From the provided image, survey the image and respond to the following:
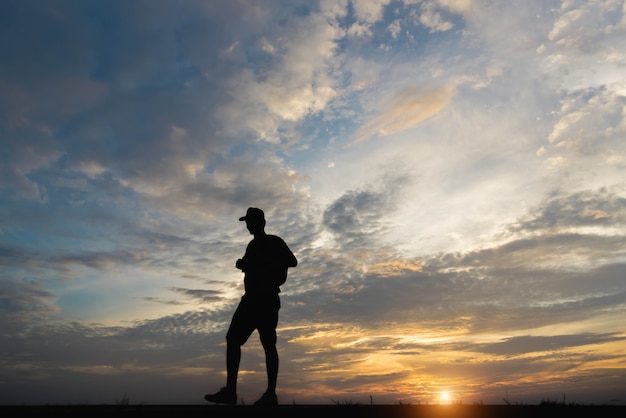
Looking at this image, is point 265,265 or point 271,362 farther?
point 265,265

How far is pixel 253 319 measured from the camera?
872 cm

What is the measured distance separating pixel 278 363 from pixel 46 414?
13.0 feet

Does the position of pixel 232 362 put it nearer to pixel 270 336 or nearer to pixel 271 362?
pixel 271 362

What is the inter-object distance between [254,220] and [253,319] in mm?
1689

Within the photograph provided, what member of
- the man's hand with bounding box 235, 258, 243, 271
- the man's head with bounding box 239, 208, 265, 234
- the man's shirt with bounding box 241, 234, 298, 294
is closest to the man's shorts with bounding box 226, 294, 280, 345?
the man's shirt with bounding box 241, 234, 298, 294

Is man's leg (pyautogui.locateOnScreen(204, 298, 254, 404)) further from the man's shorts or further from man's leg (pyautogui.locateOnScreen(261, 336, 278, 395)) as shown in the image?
man's leg (pyautogui.locateOnScreen(261, 336, 278, 395))

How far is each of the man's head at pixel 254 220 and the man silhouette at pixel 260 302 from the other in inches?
6.8

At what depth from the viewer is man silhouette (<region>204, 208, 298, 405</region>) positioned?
863 centimetres

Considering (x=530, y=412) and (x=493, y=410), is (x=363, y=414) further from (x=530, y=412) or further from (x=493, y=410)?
(x=530, y=412)

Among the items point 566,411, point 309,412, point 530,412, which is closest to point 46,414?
point 309,412

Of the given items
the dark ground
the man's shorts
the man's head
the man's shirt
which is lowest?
the dark ground

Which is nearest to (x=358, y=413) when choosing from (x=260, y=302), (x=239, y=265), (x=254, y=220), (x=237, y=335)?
(x=260, y=302)

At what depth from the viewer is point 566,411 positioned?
636 centimetres

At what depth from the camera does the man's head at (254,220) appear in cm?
910
